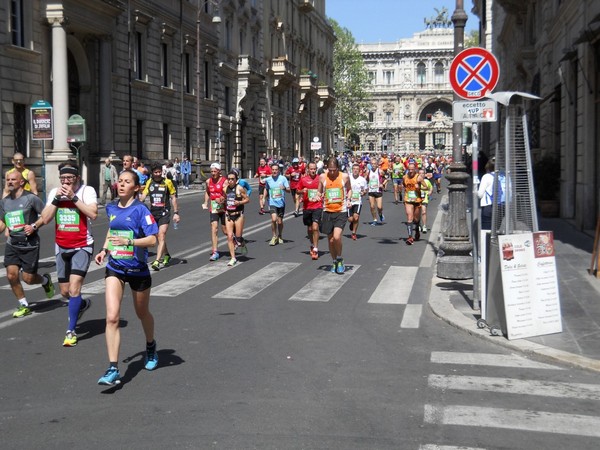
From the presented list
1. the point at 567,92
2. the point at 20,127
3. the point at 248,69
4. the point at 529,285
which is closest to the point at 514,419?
the point at 529,285

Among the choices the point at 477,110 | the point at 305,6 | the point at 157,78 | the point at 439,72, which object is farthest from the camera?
the point at 439,72

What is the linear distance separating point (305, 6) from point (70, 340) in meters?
67.6

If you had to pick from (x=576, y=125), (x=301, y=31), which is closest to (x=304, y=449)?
(x=576, y=125)

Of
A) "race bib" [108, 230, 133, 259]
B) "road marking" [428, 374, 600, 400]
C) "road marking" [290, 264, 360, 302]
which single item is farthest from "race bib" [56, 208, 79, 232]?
"road marking" [428, 374, 600, 400]

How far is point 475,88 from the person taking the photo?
964 cm

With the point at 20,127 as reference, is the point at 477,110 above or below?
below

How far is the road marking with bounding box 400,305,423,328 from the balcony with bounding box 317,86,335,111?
234ft

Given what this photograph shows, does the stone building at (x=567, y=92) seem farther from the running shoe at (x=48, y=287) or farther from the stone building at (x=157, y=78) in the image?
the stone building at (x=157, y=78)

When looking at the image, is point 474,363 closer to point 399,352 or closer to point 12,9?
point 399,352

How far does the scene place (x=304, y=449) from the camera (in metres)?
5.05

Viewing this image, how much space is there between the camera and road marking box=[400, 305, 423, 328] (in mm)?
9234

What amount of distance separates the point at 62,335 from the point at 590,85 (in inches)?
558

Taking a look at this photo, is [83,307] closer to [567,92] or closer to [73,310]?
[73,310]

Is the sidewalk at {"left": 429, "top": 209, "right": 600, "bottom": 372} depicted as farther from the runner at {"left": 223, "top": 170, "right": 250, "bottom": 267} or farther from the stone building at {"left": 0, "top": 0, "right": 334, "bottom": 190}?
the stone building at {"left": 0, "top": 0, "right": 334, "bottom": 190}
